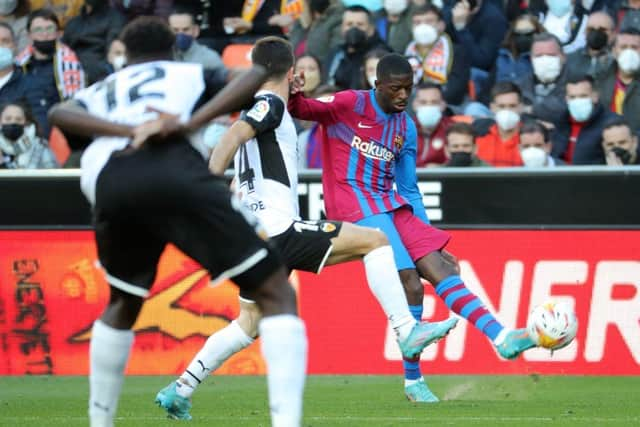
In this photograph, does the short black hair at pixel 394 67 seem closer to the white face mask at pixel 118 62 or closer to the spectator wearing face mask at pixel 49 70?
the white face mask at pixel 118 62

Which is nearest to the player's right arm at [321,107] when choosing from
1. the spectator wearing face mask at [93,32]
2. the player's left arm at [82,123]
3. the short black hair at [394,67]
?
the short black hair at [394,67]

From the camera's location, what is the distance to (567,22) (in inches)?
557

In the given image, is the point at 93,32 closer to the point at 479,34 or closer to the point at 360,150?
the point at 479,34

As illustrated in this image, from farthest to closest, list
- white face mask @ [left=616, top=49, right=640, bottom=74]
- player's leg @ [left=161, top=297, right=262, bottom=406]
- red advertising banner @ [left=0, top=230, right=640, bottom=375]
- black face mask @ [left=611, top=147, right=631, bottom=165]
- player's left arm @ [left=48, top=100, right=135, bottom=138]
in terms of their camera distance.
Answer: white face mask @ [left=616, top=49, right=640, bottom=74], black face mask @ [left=611, top=147, right=631, bottom=165], red advertising banner @ [left=0, top=230, right=640, bottom=375], player's leg @ [left=161, top=297, right=262, bottom=406], player's left arm @ [left=48, top=100, right=135, bottom=138]

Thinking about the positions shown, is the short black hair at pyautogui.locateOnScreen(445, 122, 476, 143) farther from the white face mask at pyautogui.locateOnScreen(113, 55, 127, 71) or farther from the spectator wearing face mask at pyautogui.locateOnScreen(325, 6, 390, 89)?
the white face mask at pyautogui.locateOnScreen(113, 55, 127, 71)

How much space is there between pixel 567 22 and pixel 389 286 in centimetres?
701

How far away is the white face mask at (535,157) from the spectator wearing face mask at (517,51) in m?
1.53

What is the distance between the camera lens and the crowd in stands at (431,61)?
41.6 feet

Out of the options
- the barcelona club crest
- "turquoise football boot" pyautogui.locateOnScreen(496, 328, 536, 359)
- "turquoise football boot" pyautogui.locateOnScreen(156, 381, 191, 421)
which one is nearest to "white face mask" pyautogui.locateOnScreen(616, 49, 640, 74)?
the barcelona club crest

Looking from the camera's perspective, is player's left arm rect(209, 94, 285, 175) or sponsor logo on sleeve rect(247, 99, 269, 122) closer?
player's left arm rect(209, 94, 285, 175)

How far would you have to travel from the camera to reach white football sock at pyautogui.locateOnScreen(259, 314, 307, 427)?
531 cm

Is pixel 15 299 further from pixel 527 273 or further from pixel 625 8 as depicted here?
pixel 625 8

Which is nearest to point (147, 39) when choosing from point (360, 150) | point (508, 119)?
point (360, 150)

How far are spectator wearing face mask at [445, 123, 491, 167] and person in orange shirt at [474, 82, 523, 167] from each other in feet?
1.74
